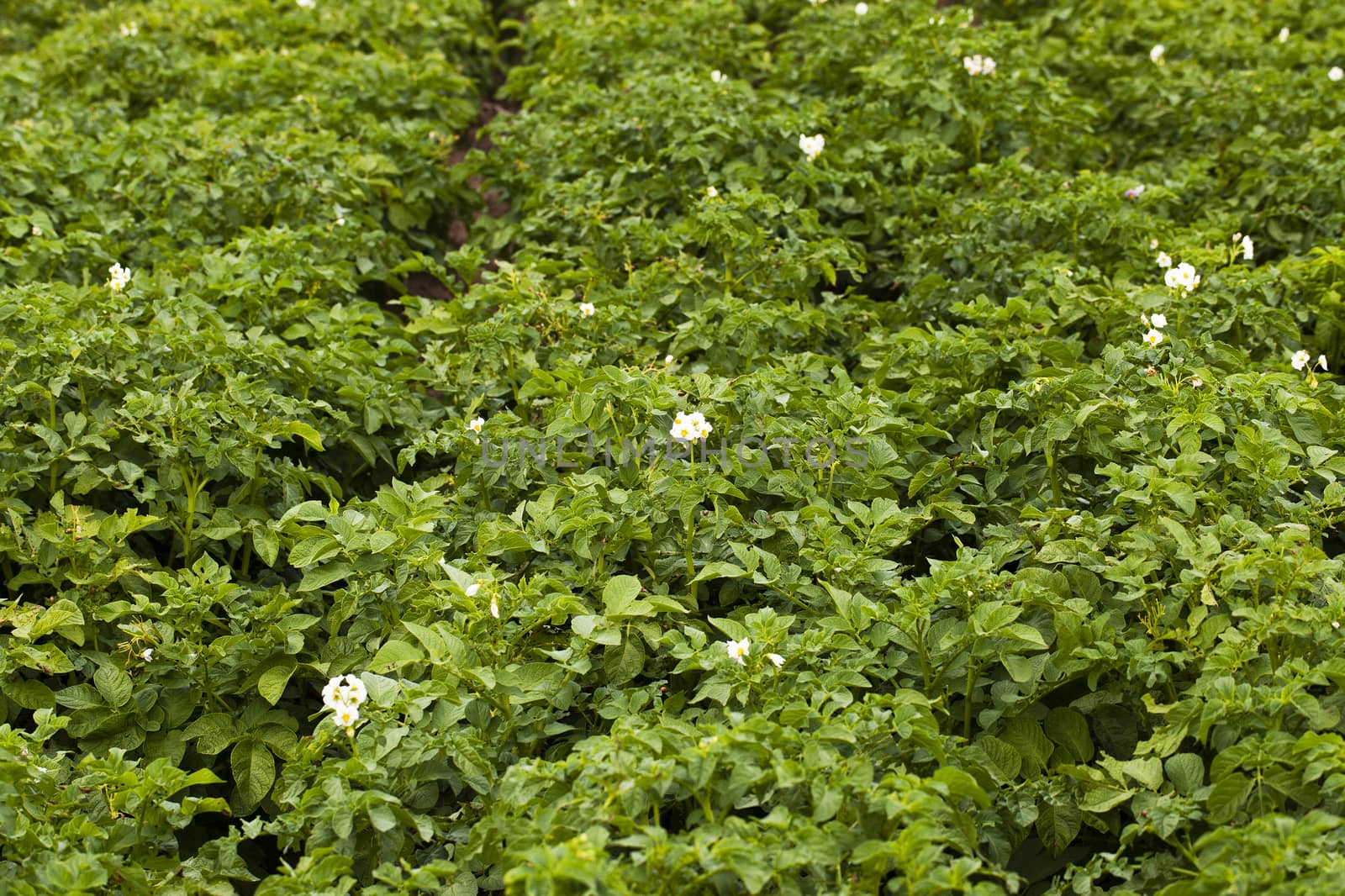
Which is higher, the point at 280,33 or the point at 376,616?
the point at 280,33

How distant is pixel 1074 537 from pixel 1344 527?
64cm

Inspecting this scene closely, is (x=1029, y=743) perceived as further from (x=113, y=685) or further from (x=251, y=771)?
(x=113, y=685)

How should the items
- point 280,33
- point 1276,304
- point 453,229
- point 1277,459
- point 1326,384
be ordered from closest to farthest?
point 1277,459
point 1326,384
point 1276,304
point 453,229
point 280,33

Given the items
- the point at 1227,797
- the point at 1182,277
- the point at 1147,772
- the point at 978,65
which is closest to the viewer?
the point at 1227,797

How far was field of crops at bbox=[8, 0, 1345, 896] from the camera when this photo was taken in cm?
206

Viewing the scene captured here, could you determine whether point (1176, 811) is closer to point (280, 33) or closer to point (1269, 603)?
point (1269, 603)

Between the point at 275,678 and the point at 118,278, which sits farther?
the point at 118,278

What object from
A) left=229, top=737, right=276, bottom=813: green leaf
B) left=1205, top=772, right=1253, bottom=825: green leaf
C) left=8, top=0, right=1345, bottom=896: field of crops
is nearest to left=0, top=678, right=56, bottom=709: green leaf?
left=8, top=0, right=1345, bottom=896: field of crops

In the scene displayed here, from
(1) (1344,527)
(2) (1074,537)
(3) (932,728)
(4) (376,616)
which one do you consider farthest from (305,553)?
(1) (1344,527)

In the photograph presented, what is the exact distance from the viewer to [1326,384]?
297 cm

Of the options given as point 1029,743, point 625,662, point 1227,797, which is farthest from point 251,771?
point 1227,797

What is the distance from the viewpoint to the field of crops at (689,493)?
2.06 meters

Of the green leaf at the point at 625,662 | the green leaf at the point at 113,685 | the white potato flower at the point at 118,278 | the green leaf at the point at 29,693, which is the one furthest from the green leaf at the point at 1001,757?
the white potato flower at the point at 118,278

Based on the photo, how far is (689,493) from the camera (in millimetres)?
2650
